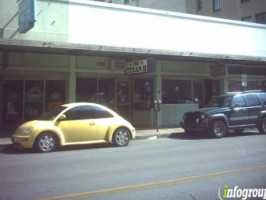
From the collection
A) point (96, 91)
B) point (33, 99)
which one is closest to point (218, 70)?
point (96, 91)

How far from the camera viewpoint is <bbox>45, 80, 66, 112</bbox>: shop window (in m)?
16.5

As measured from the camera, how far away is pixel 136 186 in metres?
6.28

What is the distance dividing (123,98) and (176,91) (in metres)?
3.20

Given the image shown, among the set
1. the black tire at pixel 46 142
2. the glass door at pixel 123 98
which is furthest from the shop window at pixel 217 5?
the black tire at pixel 46 142

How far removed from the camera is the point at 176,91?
65.4ft

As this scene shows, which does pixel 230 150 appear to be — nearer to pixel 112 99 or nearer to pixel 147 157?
pixel 147 157

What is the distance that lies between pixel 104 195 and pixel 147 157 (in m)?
3.91

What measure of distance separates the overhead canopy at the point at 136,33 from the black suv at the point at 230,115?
11.2 feet

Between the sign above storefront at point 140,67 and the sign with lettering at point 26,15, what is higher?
the sign with lettering at point 26,15

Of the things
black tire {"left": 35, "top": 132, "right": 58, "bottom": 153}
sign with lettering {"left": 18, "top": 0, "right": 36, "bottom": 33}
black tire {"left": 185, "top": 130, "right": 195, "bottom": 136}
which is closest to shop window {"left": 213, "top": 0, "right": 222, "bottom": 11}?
black tire {"left": 185, "top": 130, "right": 195, "bottom": 136}

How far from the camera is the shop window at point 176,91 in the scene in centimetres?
1953

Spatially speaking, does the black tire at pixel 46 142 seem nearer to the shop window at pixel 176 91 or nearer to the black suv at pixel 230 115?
the black suv at pixel 230 115

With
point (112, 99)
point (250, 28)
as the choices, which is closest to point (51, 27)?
point (112, 99)

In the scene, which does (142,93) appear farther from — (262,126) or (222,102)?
(262,126)
